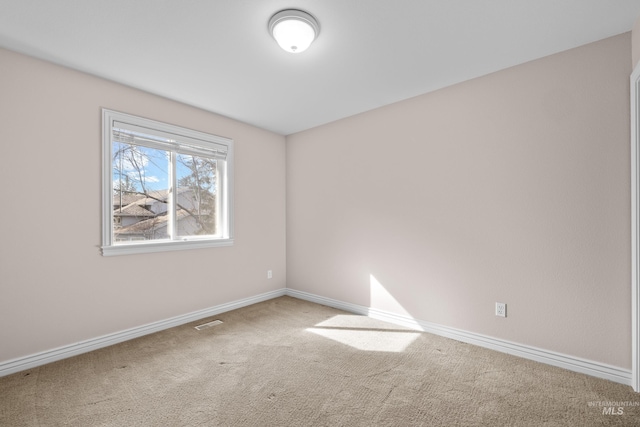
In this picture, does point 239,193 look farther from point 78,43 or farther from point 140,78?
point 78,43

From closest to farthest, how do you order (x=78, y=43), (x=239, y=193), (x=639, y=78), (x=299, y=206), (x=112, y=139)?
(x=639, y=78) → (x=78, y=43) → (x=112, y=139) → (x=239, y=193) → (x=299, y=206)

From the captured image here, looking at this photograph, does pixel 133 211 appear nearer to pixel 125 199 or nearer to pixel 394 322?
pixel 125 199

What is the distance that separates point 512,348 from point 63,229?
398 cm

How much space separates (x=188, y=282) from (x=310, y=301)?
164 centimetres

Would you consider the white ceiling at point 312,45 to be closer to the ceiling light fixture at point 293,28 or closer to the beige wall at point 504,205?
the ceiling light fixture at point 293,28

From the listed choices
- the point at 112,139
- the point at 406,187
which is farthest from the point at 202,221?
the point at 406,187

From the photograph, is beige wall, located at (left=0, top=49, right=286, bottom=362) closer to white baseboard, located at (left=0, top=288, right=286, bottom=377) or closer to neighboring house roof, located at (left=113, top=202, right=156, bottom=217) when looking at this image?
white baseboard, located at (left=0, top=288, right=286, bottom=377)

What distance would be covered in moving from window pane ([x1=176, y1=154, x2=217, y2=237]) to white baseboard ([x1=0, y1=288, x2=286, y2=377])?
0.95m

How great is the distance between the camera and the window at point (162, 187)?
9.05 feet

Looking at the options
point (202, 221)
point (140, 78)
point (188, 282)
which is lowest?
point (188, 282)

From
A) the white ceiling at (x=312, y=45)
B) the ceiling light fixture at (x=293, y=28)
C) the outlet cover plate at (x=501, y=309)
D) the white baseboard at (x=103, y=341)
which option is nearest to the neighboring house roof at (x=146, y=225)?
the white baseboard at (x=103, y=341)

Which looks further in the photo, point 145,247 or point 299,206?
point 299,206

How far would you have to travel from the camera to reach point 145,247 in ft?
9.61

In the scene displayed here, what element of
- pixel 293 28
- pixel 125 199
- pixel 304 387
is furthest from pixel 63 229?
pixel 293 28
